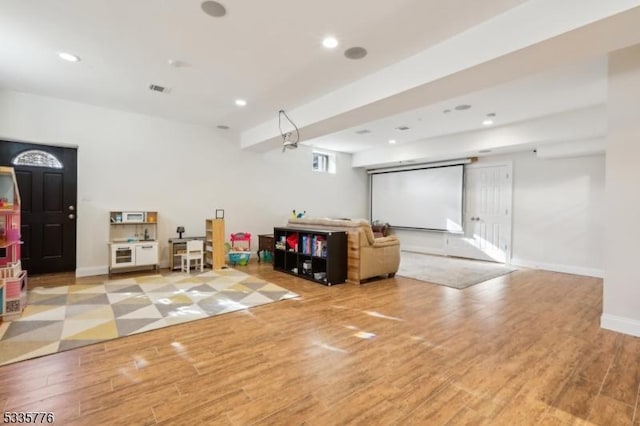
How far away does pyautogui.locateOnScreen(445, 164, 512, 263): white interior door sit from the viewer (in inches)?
279

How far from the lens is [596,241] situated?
5.83 meters

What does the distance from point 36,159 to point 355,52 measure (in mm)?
5575

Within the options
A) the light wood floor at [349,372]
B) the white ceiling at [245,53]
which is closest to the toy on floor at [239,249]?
the white ceiling at [245,53]

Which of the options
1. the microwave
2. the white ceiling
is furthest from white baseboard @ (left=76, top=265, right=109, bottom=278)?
the white ceiling

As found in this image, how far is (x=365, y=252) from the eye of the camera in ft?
16.4

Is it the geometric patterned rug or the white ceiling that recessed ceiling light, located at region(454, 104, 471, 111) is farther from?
the geometric patterned rug

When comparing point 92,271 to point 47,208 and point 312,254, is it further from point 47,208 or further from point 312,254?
point 312,254

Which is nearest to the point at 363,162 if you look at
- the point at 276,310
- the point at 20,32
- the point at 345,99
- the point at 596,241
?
the point at 345,99

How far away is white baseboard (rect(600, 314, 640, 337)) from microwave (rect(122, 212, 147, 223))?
6839mm

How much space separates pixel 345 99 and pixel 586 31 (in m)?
2.62

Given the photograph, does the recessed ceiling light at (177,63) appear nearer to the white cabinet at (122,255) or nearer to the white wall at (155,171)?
the white wall at (155,171)

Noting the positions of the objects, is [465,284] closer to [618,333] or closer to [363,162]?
[618,333]

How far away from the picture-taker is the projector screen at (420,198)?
797cm

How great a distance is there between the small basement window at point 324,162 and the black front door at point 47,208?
18.2 feet
